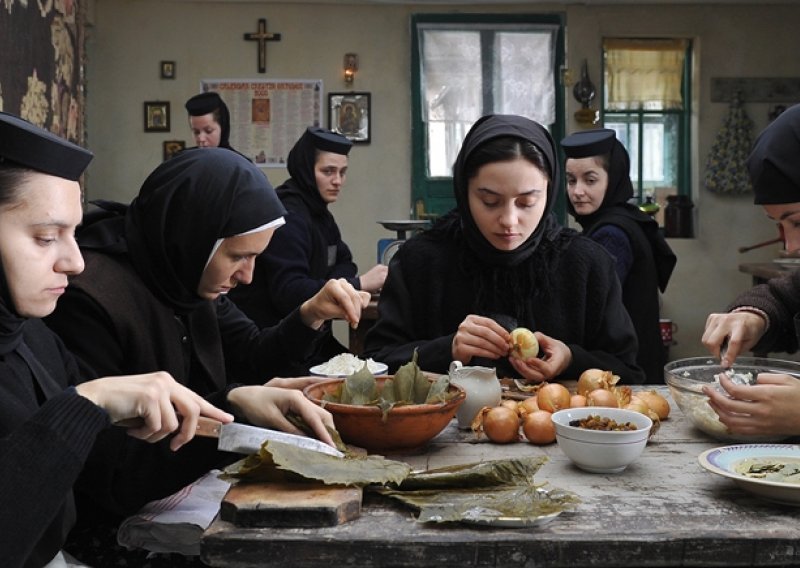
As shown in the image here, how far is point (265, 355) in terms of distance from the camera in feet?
9.29

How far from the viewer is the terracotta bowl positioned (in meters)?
1.76

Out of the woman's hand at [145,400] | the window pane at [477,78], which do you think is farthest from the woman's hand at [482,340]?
the window pane at [477,78]

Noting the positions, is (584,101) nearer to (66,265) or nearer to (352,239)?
(352,239)

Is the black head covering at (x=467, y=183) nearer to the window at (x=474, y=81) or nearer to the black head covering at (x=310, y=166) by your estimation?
the black head covering at (x=310, y=166)

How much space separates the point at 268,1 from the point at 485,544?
769 centimetres

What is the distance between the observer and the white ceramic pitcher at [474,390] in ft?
6.61

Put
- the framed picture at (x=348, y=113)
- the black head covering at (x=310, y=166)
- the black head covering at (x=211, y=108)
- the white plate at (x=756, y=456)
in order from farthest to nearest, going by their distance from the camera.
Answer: the framed picture at (x=348, y=113), the black head covering at (x=211, y=108), the black head covering at (x=310, y=166), the white plate at (x=756, y=456)

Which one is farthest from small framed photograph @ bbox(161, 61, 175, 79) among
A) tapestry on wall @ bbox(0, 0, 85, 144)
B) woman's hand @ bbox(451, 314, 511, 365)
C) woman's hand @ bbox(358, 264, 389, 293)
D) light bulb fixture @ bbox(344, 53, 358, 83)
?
woman's hand @ bbox(451, 314, 511, 365)

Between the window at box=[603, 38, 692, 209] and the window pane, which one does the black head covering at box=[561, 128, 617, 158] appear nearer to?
the window pane

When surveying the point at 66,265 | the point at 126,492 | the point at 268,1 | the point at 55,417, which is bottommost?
the point at 126,492

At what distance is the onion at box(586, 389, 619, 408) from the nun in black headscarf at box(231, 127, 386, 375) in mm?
2218

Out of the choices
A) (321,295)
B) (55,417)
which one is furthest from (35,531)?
(321,295)

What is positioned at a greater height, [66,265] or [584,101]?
[584,101]

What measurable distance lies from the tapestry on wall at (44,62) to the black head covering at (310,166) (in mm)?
1644
